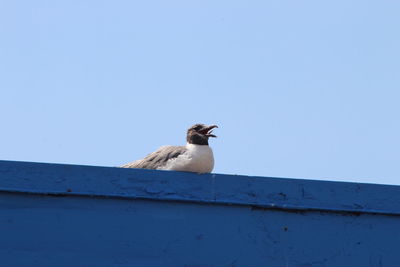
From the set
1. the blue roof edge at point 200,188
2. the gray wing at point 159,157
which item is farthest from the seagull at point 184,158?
the blue roof edge at point 200,188

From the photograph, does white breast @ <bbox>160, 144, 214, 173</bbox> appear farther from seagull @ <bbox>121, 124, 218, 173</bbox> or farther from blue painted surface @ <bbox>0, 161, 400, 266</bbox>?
blue painted surface @ <bbox>0, 161, 400, 266</bbox>

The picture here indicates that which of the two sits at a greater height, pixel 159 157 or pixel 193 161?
pixel 159 157

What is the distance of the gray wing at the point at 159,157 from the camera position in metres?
7.62

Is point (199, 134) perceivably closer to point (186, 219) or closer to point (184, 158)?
point (184, 158)

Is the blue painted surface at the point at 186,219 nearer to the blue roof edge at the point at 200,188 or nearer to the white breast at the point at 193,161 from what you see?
the blue roof edge at the point at 200,188

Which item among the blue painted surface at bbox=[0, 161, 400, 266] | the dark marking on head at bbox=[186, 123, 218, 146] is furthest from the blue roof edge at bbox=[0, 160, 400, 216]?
the dark marking on head at bbox=[186, 123, 218, 146]

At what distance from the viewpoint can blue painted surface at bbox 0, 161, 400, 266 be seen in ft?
19.0

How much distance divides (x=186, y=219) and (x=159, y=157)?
1827 mm

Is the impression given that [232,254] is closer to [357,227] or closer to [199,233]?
[199,233]

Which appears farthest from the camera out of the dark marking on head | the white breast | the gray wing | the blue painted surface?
the dark marking on head

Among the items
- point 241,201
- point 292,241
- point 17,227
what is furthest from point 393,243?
point 17,227

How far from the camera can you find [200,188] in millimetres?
6031

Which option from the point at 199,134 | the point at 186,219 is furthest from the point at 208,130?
the point at 186,219

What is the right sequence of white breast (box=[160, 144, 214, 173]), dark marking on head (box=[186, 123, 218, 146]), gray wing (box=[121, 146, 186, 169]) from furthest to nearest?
dark marking on head (box=[186, 123, 218, 146]) → gray wing (box=[121, 146, 186, 169]) → white breast (box=[160, 144, 214, 173])
